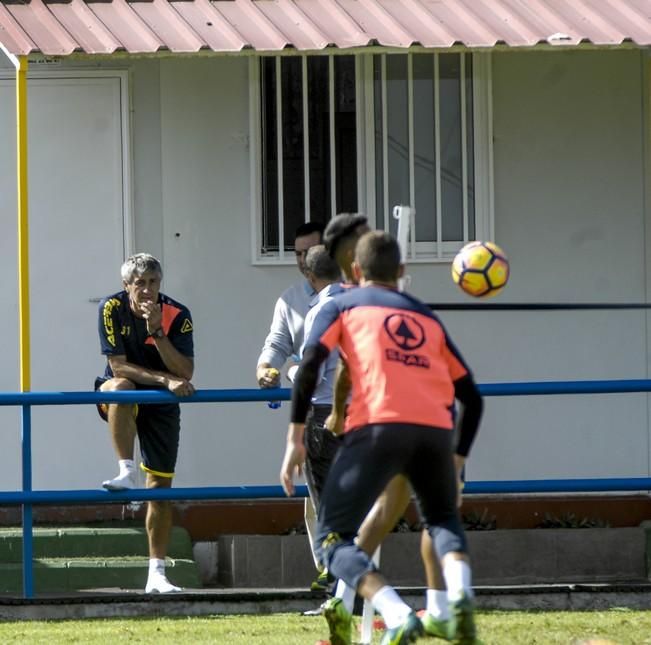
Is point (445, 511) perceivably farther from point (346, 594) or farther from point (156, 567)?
point (156, 567)

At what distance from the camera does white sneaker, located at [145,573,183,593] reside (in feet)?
28.1

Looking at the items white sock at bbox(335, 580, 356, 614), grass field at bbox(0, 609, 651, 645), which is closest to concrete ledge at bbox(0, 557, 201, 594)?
grass field at bbox(0, 609, 651, 645)

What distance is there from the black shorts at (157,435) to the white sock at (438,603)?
2434 mm

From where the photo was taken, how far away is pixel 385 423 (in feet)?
20.1

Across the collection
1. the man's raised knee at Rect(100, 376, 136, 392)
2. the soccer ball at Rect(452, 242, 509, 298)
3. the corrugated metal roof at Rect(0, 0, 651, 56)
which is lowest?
the man's raised knee at Rect(100, 376, 136, 392)

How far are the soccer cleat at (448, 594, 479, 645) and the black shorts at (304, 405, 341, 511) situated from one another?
6.56 feet

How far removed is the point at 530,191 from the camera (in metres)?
10.4

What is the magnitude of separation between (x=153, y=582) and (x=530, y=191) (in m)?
3.68

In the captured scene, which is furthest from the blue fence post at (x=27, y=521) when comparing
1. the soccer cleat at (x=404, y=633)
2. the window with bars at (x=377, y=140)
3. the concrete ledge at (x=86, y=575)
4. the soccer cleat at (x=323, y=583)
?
the soccer cleat at (x=404, y=633)

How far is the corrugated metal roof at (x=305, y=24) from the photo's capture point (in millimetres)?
8734

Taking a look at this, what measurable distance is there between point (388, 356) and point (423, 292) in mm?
4242

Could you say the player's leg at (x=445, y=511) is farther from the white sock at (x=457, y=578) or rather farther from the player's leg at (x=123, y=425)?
the player's leg at (x=123, y=425)

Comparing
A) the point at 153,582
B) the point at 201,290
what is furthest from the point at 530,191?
the point at 153,582

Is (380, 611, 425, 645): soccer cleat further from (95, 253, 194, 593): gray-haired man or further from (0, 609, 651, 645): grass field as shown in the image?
(95, 253, 194, 593): gray-haired man
